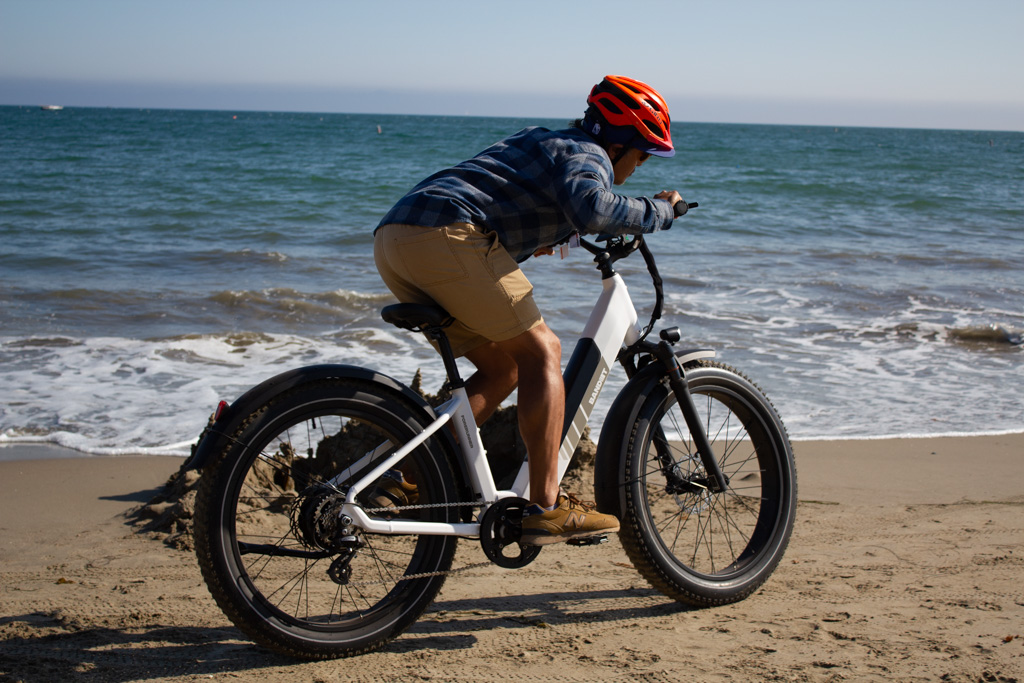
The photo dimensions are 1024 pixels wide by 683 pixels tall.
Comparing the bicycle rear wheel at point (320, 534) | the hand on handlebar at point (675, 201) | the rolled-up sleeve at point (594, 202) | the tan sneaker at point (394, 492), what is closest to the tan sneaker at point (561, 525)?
the bicycle rear wheel at point (320, 534)

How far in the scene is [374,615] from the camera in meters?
2.67

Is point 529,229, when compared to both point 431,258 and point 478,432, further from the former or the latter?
point 478,432

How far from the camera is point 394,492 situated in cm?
276

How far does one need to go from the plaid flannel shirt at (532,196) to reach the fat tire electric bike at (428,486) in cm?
30

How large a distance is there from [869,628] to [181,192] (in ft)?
69.4

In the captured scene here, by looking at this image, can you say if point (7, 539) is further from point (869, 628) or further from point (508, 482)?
point (869, 628)

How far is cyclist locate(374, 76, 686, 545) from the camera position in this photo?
259 centimetres

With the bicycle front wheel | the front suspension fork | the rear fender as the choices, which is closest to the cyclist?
the bicycle front wheel

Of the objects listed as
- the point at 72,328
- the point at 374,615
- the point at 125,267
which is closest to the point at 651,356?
the point at 374,615

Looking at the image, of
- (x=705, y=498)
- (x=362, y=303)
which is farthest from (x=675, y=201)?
(x=362, y=303)

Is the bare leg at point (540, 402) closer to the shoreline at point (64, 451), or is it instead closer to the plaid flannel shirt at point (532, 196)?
the plaid flannel shirt at point (532, 196)

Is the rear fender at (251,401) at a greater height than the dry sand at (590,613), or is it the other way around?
the rear fender at (251,401)

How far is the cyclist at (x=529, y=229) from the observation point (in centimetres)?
259

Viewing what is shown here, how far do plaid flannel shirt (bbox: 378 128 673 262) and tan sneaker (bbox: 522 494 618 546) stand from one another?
0.89 meters
